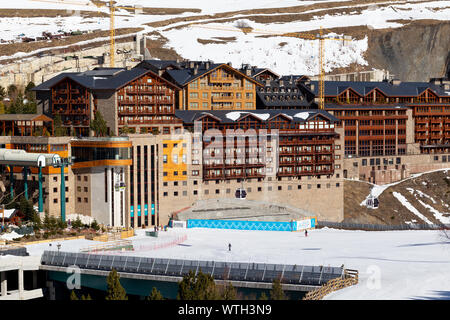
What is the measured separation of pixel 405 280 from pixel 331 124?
72453 millimetres

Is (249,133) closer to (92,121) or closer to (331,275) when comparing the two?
(92,121)

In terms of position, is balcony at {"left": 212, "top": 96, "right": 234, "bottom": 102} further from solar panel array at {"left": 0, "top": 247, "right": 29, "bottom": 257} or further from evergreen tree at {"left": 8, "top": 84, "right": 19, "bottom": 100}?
solar panel array at {"left": 0, "top": 247, "right": 29, "bottom": 257}

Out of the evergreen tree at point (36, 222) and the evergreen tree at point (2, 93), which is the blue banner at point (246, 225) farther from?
the evergreen tree at point (2, 93)

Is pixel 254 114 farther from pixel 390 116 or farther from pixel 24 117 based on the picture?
pixel 390 116

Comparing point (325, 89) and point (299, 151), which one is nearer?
point (299, 151)

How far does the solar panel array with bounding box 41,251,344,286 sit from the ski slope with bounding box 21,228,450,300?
3834 mm

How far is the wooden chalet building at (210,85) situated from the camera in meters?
160

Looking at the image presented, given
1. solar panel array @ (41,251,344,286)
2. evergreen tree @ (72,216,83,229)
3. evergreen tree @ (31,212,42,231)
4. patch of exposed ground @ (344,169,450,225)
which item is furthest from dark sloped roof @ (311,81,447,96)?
solar panel array @ (41,251,344,286)

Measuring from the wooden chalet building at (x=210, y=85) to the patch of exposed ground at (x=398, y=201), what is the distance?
70.3 feet

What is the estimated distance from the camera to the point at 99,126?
463ft

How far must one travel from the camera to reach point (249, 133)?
150 meters
